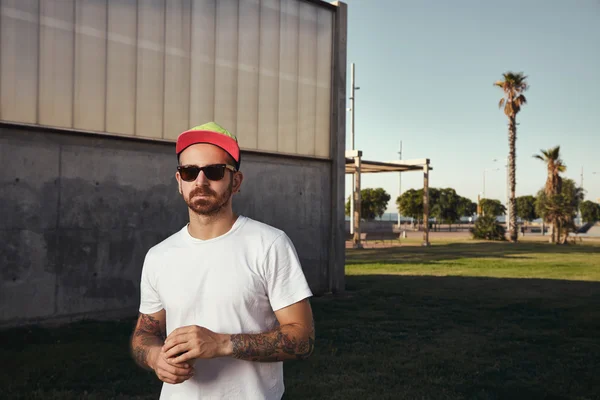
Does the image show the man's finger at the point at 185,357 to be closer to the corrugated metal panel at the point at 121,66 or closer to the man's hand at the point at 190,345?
the man's hand at the point at 190,345

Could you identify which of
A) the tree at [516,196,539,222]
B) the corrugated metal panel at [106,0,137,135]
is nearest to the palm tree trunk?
the corrugated metal panel at [106,0,137,135]

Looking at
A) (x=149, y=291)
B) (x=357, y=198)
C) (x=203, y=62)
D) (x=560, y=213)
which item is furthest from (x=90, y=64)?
(x=560, y=213)

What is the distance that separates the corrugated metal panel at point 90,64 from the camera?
9750 millimetres

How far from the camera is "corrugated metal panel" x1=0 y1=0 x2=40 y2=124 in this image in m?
9.03

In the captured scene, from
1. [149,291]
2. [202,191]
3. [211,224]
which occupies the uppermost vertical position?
[202,191]

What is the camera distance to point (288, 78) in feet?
41.8

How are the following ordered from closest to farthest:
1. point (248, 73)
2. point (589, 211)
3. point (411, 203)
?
point (248, 73) < point (411, 203) < point (589, 211)

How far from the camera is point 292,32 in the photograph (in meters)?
12.8

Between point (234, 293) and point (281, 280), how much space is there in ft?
0.57

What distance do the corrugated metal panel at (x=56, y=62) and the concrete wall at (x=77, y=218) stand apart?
304 millimetres

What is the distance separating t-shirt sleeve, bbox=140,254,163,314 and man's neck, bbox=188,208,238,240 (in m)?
0.27

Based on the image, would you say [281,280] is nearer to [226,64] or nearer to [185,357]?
[185,357]

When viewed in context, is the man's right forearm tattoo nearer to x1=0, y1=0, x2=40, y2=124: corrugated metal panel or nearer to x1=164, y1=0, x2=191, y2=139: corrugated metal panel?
x1=0, y1=0, x2=40, y2=124: corrugated metal panel

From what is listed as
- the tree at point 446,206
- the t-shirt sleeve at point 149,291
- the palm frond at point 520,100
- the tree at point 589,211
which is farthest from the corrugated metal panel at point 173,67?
the tree at point 589,211
